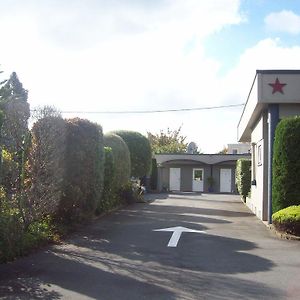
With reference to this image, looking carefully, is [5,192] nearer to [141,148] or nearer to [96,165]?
[96,165]

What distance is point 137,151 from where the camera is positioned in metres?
27.9

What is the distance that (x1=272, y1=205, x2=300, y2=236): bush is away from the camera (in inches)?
475

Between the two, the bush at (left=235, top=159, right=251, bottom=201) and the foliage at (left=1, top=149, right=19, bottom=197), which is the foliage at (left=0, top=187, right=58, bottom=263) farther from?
the bush at (left=235, top=159, right=251, bottom=201)

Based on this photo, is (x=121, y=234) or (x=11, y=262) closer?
(x=11, y=262)

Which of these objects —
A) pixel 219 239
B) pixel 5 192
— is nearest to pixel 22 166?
pixel 5 192

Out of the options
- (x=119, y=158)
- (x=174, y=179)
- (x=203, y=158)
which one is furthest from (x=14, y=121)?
(x=174, y=179)

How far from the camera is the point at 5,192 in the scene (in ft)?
33.2

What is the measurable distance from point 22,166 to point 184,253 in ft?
12.8

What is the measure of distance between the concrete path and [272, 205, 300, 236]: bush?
1.17ft

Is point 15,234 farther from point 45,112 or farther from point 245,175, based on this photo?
point 245,175

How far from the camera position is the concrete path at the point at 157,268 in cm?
679

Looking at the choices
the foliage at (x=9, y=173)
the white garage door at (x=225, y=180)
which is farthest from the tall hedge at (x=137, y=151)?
the foliage at (x=9, y=173)

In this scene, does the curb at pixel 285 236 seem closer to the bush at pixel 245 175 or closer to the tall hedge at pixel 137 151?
the bush at pixel 245 175

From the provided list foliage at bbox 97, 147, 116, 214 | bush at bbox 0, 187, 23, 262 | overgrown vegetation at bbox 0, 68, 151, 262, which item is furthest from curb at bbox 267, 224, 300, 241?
foliage at bbox 97, 147, 116, 214
